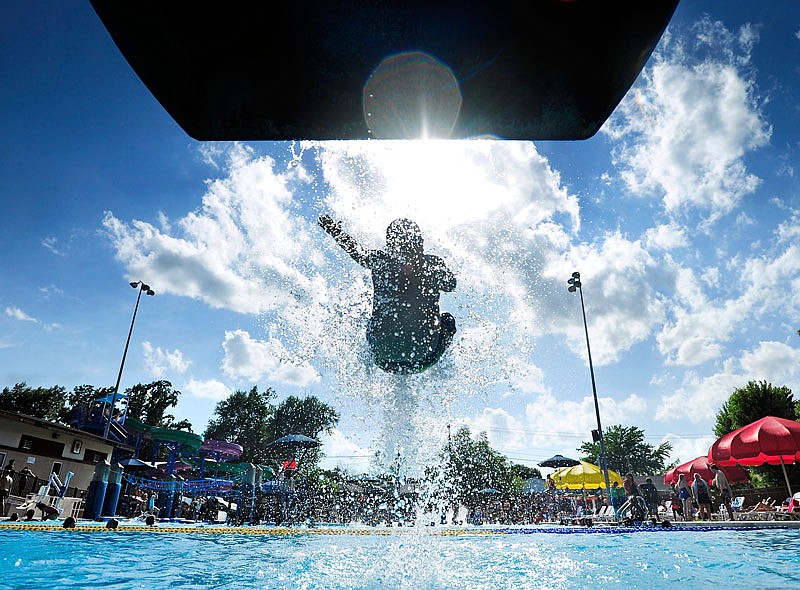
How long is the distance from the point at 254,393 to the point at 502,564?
61.5 m

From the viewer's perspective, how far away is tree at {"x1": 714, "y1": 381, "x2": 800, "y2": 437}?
1249 inches

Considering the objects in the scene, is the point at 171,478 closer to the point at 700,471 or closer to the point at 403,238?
the point at 403,238

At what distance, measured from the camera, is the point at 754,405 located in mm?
32969

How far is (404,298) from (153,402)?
60.1m

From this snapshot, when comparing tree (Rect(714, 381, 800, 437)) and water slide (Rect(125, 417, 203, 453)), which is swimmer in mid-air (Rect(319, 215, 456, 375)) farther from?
tree (Rect(714, 381, 800, 437))

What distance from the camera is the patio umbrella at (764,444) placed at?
14953 mm

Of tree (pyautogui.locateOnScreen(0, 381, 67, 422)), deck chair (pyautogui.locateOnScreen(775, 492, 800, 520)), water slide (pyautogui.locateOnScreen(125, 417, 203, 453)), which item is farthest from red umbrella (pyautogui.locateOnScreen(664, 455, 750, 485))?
tree (pyautogui.locateOnScreen(0, 381, 67, 422))

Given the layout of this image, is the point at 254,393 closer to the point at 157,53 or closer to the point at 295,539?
the point at 295,539

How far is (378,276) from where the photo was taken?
650cm

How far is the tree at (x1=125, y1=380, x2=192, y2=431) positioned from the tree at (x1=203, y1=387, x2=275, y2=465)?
531 centimetres

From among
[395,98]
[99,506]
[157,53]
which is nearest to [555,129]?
[395,98]

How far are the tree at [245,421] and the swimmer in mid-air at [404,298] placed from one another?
186 feet

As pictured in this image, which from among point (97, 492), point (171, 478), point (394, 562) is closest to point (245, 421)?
point (171, 478)

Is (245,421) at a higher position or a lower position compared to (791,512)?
higher
